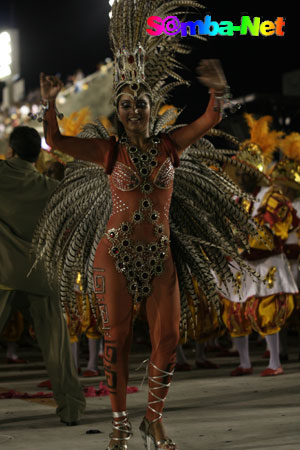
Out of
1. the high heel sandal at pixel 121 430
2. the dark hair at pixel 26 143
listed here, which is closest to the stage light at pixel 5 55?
the dark hair at pixel 26 143

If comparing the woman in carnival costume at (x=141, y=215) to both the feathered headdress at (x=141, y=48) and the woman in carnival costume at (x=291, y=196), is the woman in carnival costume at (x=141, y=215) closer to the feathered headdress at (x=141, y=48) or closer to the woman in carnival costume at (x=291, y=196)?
the feathered headdress at (x=141, y=48)

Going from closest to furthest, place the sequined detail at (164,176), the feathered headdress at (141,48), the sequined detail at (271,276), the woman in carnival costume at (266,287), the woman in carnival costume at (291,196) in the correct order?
the sequined detail at (164,176)
the feathered headdress at (141,48)
the woman in carnival costume at (266,287)
the sequined detail at (271,276)
the woman in carnival costume at (291,196)

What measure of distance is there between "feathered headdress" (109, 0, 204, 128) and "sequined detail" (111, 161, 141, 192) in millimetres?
420

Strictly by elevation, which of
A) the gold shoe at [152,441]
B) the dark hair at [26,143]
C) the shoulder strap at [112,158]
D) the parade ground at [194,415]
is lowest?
the parade ground at [194,415]

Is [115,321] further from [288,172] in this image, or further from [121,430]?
[288,172]

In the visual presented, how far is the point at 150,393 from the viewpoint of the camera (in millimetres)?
4234

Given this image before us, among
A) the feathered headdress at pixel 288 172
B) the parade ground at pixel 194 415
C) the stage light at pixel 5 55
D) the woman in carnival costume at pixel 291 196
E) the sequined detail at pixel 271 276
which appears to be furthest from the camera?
the stage light at pixel 5 55

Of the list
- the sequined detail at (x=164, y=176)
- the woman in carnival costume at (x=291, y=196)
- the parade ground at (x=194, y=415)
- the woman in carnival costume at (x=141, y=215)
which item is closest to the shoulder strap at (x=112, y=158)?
the woman in carnival costume at (x=141, y=215)

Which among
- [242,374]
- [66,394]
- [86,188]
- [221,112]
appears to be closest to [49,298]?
[66,394]

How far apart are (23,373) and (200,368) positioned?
174 cm

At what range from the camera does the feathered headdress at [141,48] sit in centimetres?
443

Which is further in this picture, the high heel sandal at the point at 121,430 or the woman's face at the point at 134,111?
the woman's face at the point at 134,111

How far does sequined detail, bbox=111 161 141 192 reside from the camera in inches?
167

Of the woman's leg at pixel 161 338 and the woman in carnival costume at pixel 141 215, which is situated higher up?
the woman in carnival costume at pixel 141 215
